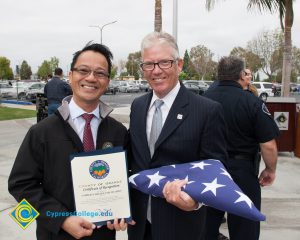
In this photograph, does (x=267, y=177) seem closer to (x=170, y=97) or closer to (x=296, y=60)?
(x=170, y=97)

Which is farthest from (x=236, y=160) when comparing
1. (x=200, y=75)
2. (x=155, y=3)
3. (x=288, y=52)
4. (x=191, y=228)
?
(x=200, y=75)

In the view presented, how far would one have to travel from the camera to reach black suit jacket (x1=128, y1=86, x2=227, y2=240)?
2.05 metres

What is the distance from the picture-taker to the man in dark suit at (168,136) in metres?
2.05

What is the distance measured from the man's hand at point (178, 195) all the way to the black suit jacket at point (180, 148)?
28 centimetres

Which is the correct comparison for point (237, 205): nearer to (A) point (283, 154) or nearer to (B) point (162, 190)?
(B) point (162, 190)

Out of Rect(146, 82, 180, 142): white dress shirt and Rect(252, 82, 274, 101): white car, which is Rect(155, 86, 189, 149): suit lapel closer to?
Rect(146, 82, 180, 142): white dress shirt

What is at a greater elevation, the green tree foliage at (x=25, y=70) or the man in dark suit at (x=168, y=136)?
the green tree foliage at (x=25, y=70)

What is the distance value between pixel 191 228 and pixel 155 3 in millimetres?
11968

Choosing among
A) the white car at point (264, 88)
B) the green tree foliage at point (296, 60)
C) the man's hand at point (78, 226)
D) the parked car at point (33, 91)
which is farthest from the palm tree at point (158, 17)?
the green tree foliage at point (296, 60)

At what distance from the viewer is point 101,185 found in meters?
1.90

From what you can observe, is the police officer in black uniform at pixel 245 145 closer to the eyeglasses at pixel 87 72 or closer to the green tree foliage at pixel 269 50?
the eyeglasses at pixel 87 72

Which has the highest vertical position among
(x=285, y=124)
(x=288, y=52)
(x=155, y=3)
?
(x=155, y=3)

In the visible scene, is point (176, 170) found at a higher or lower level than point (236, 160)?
higher

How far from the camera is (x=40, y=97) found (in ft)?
38.4
